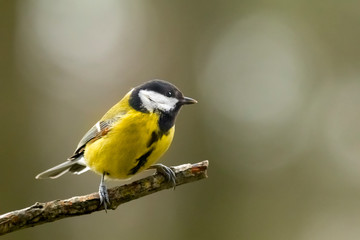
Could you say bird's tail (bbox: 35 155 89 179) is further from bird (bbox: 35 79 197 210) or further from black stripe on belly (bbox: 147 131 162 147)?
black stripe on belly (bbox: 147 131 162 147)

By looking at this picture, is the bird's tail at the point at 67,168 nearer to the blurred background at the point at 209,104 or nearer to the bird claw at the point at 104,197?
the bird claw at the point at 104,197

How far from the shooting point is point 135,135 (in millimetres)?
2480

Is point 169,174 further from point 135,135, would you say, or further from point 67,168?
point 67,168

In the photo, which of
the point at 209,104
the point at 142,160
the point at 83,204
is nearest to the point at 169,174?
the point at 142,160

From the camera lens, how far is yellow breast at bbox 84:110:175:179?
246 centimetres

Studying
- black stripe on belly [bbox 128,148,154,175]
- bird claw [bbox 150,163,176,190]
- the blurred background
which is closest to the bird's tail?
black stripe on belly [bbox 128,148,154,175]

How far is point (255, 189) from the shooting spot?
5781mm

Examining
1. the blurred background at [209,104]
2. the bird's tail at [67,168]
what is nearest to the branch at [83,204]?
the bird's tail at [67,168]

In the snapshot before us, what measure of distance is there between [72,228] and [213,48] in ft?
9.15

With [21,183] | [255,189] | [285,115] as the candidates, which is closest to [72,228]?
[21,183]

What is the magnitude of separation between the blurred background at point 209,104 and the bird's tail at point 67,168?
107 cm

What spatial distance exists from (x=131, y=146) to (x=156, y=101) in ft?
1.05

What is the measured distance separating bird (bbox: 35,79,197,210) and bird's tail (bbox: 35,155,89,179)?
0.43 ft

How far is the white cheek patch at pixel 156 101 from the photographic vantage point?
2.61m
